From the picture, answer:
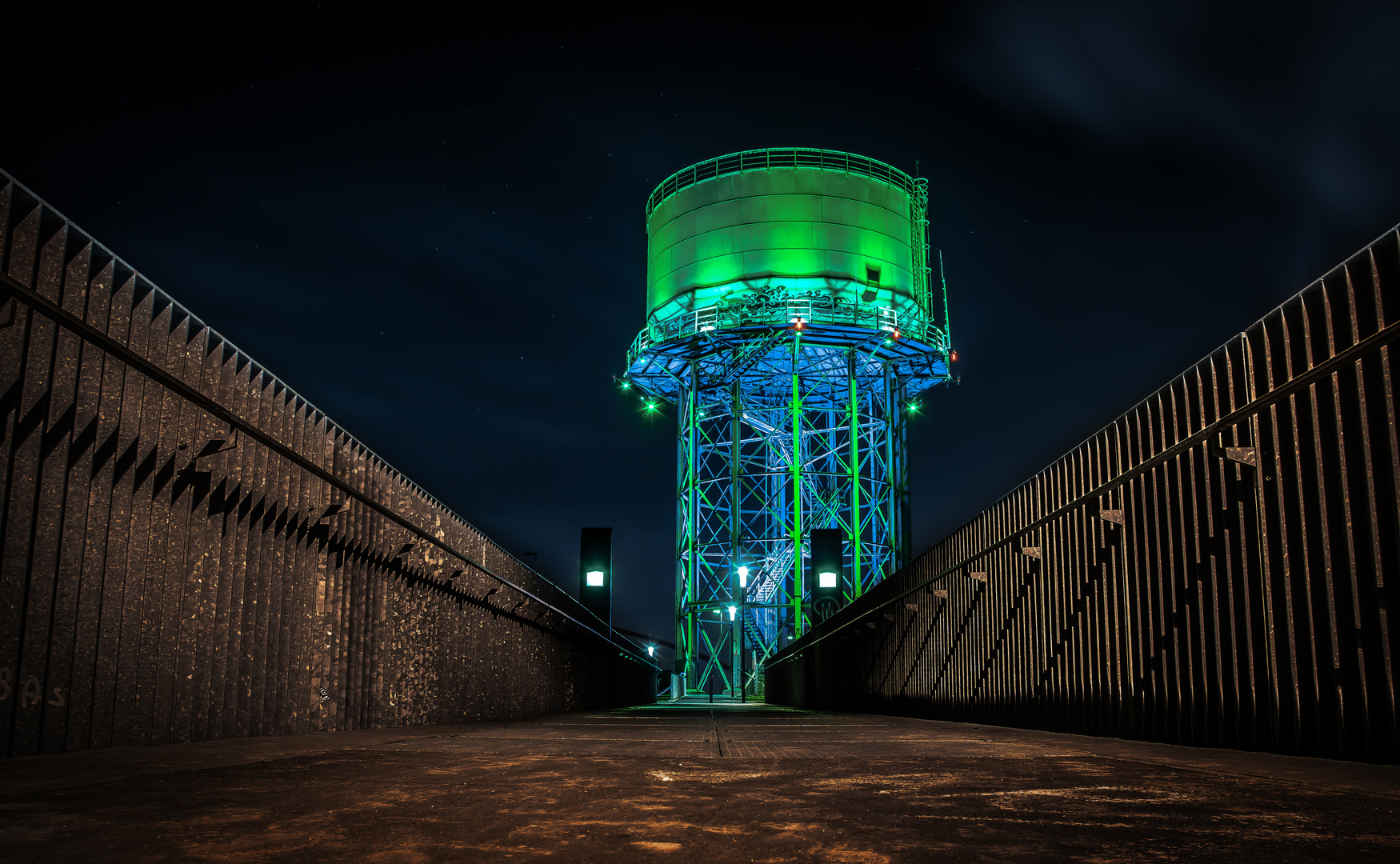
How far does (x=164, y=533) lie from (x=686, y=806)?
4325 millimetres

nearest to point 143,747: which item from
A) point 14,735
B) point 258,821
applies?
point 14,735

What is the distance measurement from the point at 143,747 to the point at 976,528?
30.5 feet

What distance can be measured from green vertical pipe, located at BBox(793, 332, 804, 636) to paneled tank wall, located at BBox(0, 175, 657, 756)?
2764cm

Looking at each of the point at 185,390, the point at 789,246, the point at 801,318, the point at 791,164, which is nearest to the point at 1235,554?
the point at 185,390

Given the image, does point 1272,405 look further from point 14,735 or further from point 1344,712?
point 14,735

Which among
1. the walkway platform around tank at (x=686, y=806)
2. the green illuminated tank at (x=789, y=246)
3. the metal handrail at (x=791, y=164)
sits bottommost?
the walkway platform around tank at (x=686, y=806)

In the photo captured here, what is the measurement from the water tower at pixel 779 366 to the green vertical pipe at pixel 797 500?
0.25ft

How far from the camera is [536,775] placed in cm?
442

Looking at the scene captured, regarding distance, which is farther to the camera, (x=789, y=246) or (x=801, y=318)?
(x=789, y=246)

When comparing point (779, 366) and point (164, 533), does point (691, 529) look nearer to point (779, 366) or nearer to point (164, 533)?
point (779, 366)

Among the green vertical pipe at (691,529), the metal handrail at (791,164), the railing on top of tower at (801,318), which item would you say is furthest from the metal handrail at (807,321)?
the metal handrail at (791,164)

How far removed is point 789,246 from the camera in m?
37.3

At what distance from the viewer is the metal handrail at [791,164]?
39.0m

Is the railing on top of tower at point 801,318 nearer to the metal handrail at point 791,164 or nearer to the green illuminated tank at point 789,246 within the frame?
the green illuminated tank at point 789,246
